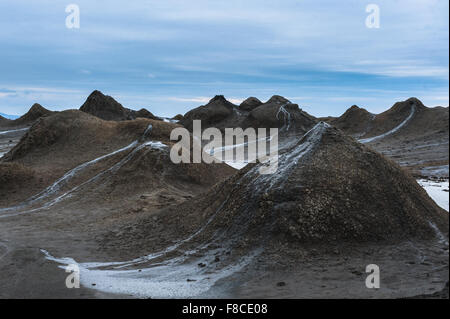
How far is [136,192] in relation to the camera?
1833cm

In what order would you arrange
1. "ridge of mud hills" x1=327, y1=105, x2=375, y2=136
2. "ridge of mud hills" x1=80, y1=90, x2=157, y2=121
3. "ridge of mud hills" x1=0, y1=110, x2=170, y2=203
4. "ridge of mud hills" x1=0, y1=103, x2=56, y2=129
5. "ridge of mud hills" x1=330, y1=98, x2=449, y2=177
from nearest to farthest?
"ridge of mud hills" x1=0, y1=110, x2=170, y2=203
"ridge of mud hills" x1=330, y1=98, x2=449, y2=177
"ridge of mud hills" x1=327, y1=105, x2=375, y2=136
"ridge of mud hills" x1=80, y1=90, x2=157, y2=121
"ridge of mud hills" x1=0, y1=103, x2=56, y2=129

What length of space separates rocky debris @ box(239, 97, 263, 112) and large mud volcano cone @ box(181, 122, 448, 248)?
44.2 meters

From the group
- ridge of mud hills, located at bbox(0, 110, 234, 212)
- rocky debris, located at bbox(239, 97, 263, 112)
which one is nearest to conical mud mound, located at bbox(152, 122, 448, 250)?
ridge of mud hills, located at bbox(0, 110, 234, 212)

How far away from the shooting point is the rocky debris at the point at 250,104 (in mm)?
55684

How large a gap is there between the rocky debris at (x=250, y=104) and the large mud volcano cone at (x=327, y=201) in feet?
145

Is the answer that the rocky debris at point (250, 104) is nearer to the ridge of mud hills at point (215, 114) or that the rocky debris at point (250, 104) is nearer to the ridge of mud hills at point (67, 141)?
the ridge of mud hills at point (215, 114)

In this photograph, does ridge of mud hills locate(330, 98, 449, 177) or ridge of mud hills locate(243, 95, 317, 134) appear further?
ridge of mud hills locate(243, 95, 317, 134)

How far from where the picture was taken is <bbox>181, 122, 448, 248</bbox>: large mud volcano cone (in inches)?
362

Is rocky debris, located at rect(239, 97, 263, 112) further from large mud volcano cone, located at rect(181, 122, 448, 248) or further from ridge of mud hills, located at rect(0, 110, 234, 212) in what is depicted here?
large mud volcano cone, located at rect(181, 122, 448, 248)

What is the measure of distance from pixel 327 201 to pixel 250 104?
155 ft

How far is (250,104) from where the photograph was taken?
56.4 meters

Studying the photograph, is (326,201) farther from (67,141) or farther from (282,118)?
(282,118)
